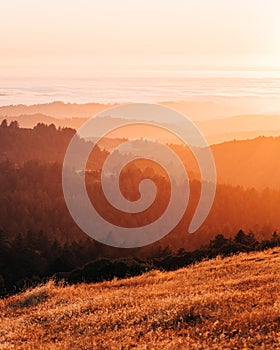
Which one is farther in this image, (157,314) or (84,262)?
(84,262)

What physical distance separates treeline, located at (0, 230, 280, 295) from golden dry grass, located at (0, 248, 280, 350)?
679cm

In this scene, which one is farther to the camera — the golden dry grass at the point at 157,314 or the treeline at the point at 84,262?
the treeline at the point at 84,262

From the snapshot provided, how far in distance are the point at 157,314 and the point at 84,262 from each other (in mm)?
38758

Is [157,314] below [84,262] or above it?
above

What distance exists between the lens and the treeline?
3109cm

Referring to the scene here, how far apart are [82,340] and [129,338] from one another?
139 cm

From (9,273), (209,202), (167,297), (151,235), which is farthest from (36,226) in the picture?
(167,297)

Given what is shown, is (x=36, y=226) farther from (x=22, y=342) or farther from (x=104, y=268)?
(x=22, y=342)

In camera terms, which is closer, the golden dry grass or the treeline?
the golden dry grass

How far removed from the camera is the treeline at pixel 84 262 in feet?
102

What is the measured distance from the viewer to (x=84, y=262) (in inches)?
2115

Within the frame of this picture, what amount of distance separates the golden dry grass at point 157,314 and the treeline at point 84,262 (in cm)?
679

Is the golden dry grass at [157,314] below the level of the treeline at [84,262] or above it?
above

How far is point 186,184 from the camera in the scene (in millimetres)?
147625
